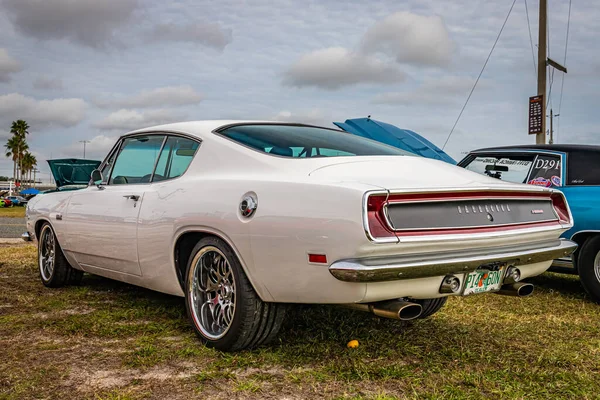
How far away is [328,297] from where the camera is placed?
306 centimetres

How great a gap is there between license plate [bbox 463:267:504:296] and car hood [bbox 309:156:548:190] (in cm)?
48

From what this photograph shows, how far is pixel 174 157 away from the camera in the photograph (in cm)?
429

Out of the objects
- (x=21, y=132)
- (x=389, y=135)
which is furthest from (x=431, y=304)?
(x=21, y=132)

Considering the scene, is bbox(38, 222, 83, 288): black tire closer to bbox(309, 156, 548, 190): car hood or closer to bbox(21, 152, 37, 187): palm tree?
bbox(309, 156, 548, 190): car hood

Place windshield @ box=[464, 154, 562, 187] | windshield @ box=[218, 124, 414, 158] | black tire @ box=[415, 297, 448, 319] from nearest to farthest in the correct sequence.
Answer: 1. windshield @ box=[218, 124, 414, 158]
2. black tire @ box=[415, 297, 448, 319]
3. windshield @ box=[464, 154, 562, 187]

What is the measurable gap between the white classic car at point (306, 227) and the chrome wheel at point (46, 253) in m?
1.55

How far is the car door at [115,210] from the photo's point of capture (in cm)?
440

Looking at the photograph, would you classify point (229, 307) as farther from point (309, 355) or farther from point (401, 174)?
point (401, 174)

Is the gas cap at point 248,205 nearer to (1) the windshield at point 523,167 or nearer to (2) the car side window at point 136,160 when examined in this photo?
(2) the car side window at point 136,160

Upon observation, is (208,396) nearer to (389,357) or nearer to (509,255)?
(389,357)

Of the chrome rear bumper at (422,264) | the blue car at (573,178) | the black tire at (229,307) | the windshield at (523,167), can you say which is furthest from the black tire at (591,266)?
the black tire at (229,307)

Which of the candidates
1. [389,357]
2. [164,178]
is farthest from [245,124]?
[389,357]

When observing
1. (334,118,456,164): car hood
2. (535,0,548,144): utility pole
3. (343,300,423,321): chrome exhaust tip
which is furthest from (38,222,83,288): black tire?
(535,0,548,144): utility pole

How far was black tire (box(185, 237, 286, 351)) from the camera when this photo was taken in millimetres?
3404
